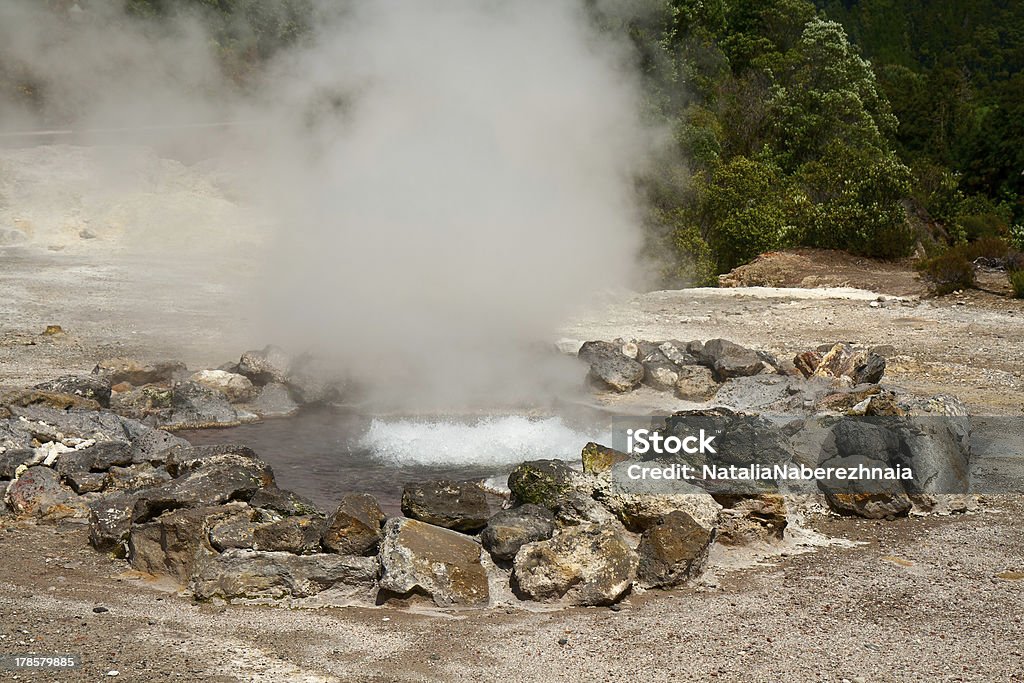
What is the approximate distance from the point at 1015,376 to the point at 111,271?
12488 mm

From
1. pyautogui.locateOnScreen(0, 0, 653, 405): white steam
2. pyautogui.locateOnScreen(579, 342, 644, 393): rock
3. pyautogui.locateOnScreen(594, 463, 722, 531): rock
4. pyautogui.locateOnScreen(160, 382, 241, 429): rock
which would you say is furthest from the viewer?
pyautogui.locateOnScreen(579, 342, 644, 393): rock

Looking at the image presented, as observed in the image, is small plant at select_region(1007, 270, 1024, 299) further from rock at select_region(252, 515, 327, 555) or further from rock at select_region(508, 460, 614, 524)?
rock at select_region(252, 515, 327, 555)

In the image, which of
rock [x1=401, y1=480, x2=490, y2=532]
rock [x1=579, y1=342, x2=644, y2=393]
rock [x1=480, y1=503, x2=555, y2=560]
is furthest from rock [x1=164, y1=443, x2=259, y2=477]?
rock [x1=579, y1=342, x2=644, y2=393]

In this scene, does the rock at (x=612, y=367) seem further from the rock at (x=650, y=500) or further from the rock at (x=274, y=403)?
the rock at (x=650, y=500)

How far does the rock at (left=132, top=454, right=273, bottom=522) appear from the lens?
6.51m

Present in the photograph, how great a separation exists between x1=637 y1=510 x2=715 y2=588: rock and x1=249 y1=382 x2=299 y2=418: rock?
184 inches

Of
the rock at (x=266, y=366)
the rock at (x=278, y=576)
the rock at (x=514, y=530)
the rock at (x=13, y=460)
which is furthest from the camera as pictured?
the rock at (x=266, y=366)

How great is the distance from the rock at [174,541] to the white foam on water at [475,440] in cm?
259

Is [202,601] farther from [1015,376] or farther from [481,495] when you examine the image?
[1015,376]

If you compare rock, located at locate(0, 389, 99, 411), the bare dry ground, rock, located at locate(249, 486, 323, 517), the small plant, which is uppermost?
the small plant

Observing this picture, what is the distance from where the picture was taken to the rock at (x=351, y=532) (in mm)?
6219

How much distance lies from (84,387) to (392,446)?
2.83 m

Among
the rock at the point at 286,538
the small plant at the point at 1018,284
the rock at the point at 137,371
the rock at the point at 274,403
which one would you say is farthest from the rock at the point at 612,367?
the small plant at the point at 1018,284

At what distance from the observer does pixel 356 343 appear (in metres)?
10.9
